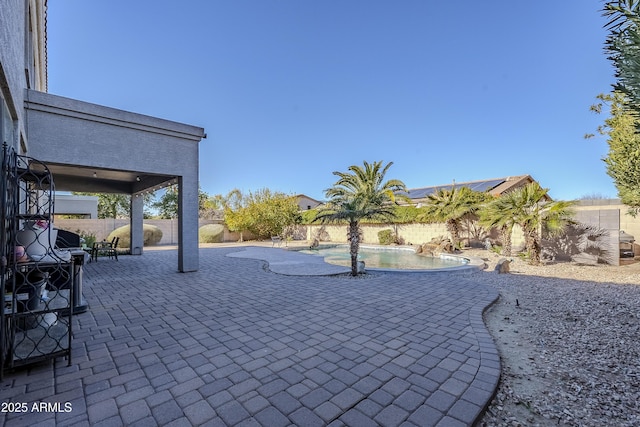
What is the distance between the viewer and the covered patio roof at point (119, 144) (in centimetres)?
630

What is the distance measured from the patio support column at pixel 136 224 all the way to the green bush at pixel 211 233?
8.29 meters

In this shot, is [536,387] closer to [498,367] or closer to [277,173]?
[498,367]

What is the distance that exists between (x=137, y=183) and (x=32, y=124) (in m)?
6.88

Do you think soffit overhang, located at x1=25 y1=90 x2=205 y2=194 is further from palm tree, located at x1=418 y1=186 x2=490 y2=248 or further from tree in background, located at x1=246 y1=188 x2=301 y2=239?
palm tree, located at x1=418 y1=186 x2=490 y2=248

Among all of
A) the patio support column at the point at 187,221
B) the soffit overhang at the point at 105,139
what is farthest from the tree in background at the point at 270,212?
the patio support column at the point at 187,221

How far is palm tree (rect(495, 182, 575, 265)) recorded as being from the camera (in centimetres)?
1017

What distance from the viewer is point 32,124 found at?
6184 millimetres

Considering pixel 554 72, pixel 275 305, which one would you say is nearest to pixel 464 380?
pixel 275 305

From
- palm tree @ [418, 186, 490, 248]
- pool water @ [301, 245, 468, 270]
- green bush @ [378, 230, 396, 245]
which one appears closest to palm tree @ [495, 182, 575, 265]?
pool water @ [301, 245, 468, 270]

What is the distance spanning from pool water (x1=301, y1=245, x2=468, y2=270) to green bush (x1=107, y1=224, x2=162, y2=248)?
36.9ft

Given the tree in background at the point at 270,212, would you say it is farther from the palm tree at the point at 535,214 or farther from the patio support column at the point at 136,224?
the palm tree at the point at 535,214

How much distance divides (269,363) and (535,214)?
11653 mm

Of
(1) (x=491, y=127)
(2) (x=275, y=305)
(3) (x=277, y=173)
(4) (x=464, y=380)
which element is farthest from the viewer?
(3) (x=277, y=173)

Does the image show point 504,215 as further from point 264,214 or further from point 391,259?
point 264,214
